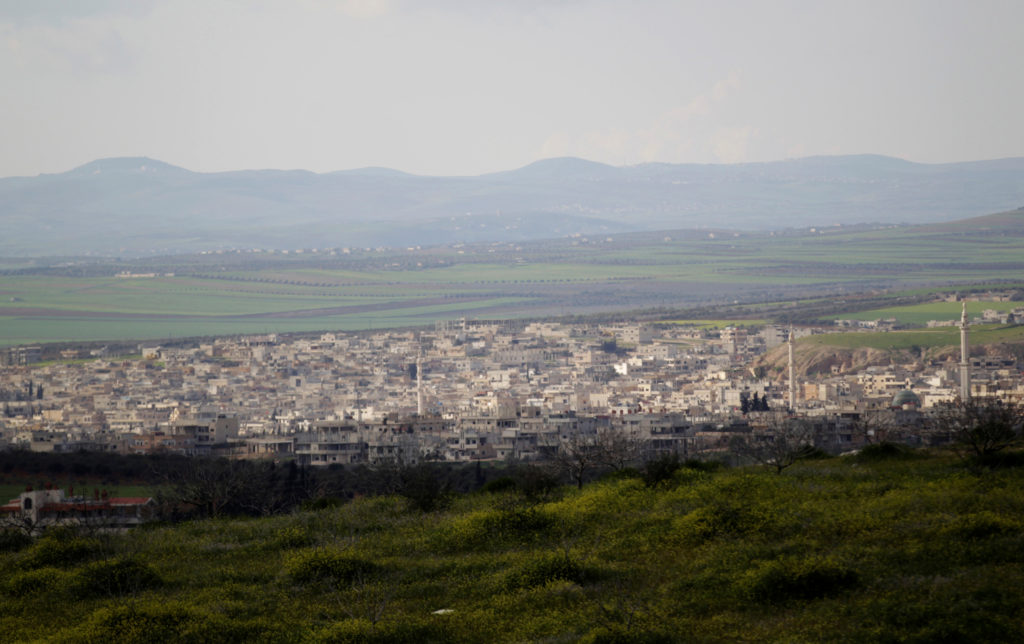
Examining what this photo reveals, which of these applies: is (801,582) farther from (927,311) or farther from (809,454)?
(927,311)

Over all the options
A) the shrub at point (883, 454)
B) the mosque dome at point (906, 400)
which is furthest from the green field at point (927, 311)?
the shrub at point (883, 454)

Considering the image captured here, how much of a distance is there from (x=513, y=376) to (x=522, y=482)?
87.2m

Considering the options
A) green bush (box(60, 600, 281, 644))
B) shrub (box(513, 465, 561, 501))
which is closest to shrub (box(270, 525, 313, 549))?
shrub (box(513, 465, 561, 501))

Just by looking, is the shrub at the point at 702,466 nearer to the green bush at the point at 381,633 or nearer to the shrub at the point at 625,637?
the green bush at the point at 381,633

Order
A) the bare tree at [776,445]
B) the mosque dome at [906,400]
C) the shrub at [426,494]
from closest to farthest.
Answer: the shrub at [426,494] → the bare tree at [776,445] → the mosque dome at [906,400]

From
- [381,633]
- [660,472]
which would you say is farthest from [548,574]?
[660,472]

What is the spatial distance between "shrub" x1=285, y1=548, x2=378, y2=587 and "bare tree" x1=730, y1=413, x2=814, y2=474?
26.2 feet

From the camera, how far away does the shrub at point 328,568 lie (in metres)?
15.1

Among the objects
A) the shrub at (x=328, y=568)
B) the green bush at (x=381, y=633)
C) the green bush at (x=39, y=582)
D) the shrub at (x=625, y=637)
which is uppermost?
the shrub at (x=625, y=637)

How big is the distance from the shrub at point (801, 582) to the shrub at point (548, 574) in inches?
81.5

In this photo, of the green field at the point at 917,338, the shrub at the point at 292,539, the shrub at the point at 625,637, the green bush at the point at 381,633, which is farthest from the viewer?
the green field at the point at 917,338

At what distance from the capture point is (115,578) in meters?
15.4

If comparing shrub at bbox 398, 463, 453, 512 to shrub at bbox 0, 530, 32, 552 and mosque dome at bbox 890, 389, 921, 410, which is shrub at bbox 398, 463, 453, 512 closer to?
shrub at bbox 0, 530, 32, 552

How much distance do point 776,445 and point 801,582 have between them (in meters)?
13.6
